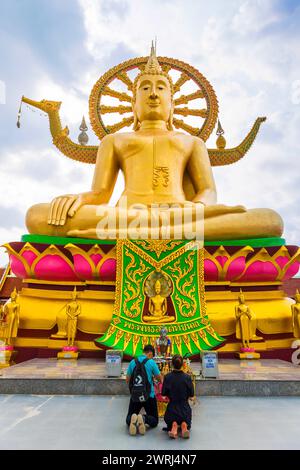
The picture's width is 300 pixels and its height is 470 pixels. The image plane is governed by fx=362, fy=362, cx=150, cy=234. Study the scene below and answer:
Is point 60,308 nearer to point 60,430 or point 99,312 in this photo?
point 99,312

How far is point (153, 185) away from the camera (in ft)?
24.3

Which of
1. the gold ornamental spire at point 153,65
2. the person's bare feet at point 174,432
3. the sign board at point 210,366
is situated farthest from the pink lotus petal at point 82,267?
the gold ornamental spire at point 153,65

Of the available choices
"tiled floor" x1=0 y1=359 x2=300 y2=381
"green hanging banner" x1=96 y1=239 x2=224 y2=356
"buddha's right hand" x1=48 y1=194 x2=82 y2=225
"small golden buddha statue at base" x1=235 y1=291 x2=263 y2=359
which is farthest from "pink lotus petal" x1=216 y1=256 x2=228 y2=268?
"buddha's right hand" x1=48 y1=194 x2=82 y2=225

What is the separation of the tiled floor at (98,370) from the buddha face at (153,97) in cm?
557

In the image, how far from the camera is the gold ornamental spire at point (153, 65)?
27.1 feet

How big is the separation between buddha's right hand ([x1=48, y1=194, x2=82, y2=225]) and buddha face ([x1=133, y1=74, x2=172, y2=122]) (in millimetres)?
3148

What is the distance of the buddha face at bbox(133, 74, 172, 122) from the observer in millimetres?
8172

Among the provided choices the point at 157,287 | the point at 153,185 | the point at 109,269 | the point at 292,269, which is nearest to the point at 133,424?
the point at 157,287

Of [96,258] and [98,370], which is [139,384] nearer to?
[98,370]

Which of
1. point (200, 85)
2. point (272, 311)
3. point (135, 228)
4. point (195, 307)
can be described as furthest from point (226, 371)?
point (200, 85)

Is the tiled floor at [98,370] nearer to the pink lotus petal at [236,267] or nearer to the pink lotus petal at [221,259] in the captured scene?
the pink lotus petal at [236,267]

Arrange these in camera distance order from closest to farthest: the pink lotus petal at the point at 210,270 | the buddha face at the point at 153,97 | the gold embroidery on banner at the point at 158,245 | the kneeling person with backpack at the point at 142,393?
the kneeling person with backpack at the point at 142,393 → the gold embroidery on banner at the point at 158,245 → the pink lotus petal at the point at 210,270 → the buddha face at the point at 153,97

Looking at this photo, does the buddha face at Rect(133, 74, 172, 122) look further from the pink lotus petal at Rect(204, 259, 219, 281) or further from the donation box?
the donation box

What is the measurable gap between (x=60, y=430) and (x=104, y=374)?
152 centimetres
